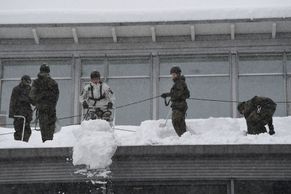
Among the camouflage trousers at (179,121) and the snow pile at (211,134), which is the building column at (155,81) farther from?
the camouflage trousers at (179,121)

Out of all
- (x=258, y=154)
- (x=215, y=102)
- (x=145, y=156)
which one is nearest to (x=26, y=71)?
(x=215, y=102)

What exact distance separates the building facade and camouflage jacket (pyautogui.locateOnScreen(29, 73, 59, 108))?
495 centimetres

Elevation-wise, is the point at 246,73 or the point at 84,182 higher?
the point at 246,73

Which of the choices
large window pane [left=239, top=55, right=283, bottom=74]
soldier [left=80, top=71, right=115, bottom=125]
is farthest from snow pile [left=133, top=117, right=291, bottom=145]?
large window pane [left=239, top=55, right=283, bottom=74]

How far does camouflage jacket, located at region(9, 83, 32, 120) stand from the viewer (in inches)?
538

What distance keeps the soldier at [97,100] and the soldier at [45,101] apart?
705mm

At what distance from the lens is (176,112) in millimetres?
12672

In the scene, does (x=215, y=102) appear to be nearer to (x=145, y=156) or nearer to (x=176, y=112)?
(x=176, y=112)

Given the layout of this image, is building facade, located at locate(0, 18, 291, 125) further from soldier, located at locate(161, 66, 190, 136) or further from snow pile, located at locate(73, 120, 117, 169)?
snow pile, located at locate(73, 120, 117, 169)

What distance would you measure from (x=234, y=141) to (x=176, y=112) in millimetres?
1599

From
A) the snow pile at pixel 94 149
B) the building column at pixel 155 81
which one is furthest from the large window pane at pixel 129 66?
the snow pile at pixel 94 149

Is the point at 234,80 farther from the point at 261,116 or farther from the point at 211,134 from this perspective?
the point at 211,134

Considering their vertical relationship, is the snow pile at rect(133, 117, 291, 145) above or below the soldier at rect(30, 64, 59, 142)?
below

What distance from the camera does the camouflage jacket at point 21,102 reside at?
13.7 metres
